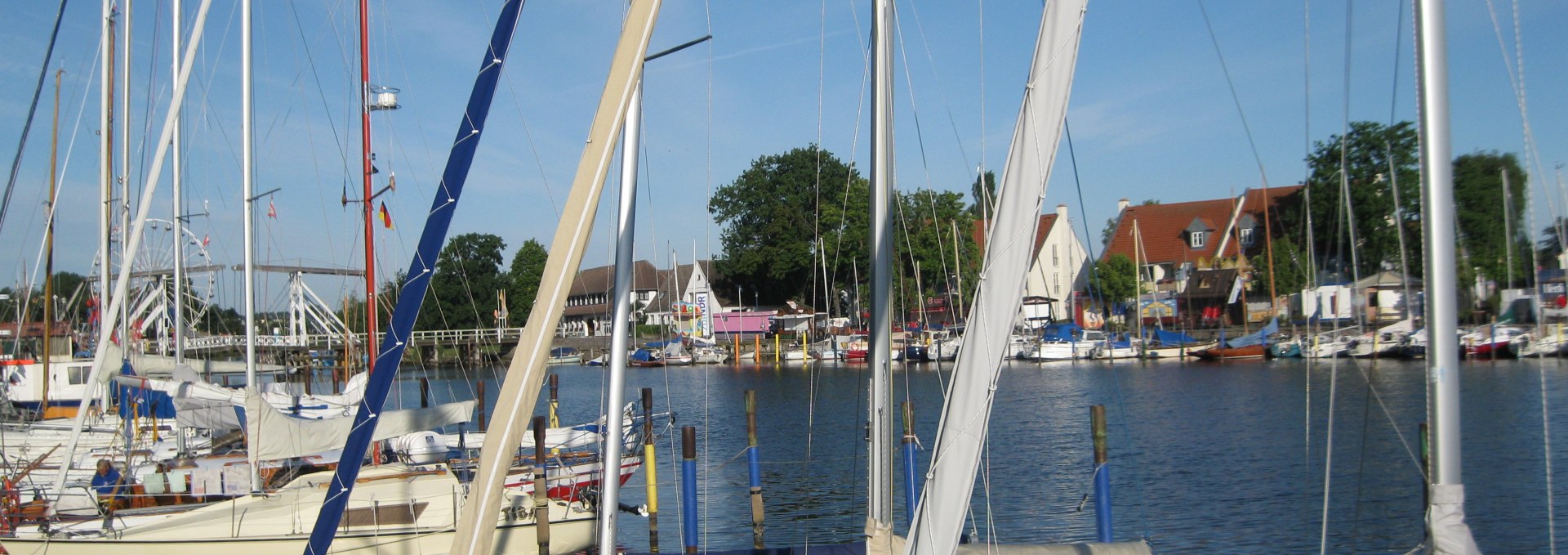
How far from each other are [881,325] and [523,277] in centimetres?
9117

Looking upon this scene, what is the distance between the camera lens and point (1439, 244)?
5.99m

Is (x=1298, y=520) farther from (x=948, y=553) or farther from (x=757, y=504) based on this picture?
(x=948, y=553)

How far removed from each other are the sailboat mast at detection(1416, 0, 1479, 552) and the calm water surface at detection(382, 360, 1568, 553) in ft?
7.74

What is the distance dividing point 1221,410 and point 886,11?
3363 centimetres

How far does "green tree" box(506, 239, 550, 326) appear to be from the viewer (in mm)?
92562

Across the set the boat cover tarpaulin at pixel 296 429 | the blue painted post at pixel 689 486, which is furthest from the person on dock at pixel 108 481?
the blue painted post at pixel 689 486

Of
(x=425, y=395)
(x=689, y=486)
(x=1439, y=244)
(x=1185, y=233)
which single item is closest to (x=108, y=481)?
(x=689, y=486)

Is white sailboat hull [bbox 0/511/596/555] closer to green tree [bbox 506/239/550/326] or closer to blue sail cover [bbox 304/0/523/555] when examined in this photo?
blue sail cover [bbox 304/0/523/555]

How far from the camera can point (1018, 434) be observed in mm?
33625

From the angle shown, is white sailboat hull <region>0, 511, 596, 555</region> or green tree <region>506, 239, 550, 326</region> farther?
green tree <region>506, 239, 550, 326</region>

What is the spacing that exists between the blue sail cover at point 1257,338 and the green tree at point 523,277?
50702 millimetres

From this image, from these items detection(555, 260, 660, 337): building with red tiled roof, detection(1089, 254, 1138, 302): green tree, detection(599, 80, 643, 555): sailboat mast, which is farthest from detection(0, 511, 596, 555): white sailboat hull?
detection(555, 260, 660, 337): building with red tiled roof

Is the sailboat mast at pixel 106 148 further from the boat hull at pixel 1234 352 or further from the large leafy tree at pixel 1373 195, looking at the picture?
the boat hull at pixel 1234 352

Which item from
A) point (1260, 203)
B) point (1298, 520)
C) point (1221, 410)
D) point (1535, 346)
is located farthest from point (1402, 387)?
point (1260, 203)
